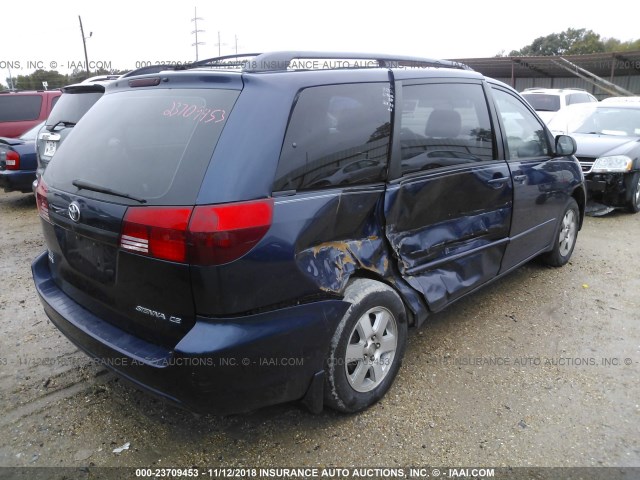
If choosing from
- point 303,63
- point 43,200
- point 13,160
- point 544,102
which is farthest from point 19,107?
point 544,102

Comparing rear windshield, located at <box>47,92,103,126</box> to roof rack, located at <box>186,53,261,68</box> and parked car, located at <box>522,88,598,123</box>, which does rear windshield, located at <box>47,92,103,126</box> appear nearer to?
roof rack, located at <box>186,53,261,68</box>

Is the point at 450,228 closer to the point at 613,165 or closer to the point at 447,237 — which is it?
the point at 447,237

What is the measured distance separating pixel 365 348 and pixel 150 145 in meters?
1.51

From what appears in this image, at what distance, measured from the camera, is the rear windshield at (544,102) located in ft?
43.2

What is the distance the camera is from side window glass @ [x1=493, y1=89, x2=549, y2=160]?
3908mm

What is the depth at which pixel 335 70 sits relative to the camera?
8.78ft

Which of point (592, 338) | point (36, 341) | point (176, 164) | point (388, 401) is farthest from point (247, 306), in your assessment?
point (592, 338)

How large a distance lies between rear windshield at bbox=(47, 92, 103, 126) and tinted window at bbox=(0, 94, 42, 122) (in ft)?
17.1

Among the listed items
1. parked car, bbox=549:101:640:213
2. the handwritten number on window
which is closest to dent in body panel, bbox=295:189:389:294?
the handwritten number on window

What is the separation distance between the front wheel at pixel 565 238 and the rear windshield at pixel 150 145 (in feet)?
12.4

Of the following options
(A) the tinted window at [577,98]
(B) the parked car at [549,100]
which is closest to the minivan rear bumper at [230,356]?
(B) the parked car at [549,100]

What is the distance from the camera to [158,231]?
2109mm

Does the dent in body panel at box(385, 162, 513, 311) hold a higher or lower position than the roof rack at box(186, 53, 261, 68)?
lower

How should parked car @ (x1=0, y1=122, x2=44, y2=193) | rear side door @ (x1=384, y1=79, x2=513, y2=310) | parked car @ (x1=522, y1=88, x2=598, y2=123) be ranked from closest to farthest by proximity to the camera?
rear side door @ (x1=384, y1=79, x2=513, y2=310)
parked car @ (x1=0, y1=122, x2=44, y2=193)
parked car @ (x1=522, y1=88, x2=598, y2=123)
